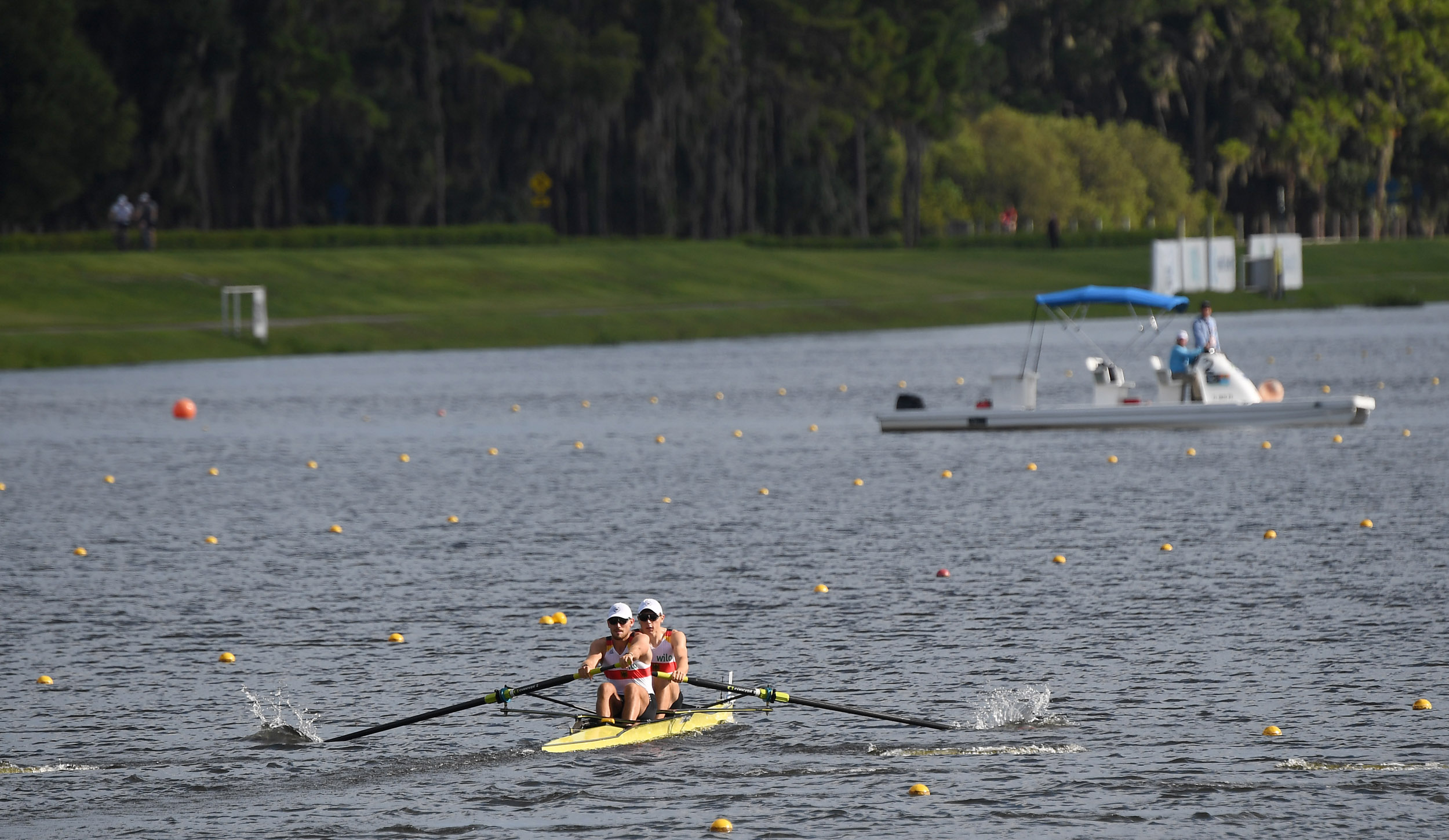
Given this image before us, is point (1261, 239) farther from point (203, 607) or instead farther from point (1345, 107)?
point (203, 607)

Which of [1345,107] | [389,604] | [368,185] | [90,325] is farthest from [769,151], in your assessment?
[389,604]

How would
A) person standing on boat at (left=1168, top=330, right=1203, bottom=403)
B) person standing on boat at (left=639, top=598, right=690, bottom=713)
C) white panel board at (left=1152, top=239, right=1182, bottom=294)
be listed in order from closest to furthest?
person standing on boat at (left=639, top=598, right=690, bottom=713), person standing on boat at (left=1168, top=330, right=1203, bottom=403), white panel board at (left=1152, top=239, right=1182, bottom=294)

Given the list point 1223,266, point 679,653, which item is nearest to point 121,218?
point 1223,266

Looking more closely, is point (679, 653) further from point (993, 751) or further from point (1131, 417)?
point (1131, 417)

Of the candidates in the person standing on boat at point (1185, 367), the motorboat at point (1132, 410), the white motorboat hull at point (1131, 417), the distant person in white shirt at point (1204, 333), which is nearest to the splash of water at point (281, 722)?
the motorboat at point (1132, 410)

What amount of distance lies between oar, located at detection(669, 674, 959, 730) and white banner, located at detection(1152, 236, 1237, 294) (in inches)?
2464

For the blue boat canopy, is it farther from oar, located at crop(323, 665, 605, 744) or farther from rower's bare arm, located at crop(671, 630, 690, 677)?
oar, located at crop(323, 665, 605, 744)

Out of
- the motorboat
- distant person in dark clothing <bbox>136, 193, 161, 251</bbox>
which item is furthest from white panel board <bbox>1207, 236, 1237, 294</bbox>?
the motorboat

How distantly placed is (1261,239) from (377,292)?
3337cm

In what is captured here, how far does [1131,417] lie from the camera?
33906 millimetres

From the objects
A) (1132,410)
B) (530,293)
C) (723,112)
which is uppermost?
(723,112)

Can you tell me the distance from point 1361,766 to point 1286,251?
242 ft

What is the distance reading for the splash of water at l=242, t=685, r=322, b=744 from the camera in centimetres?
1342

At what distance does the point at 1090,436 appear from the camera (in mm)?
33250
